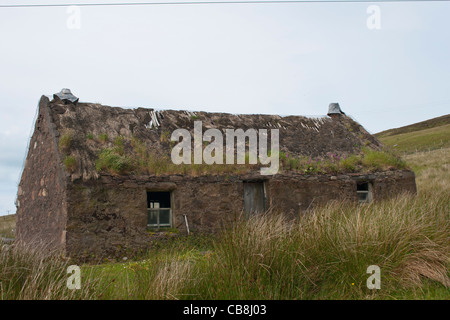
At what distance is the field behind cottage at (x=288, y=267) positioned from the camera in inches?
216

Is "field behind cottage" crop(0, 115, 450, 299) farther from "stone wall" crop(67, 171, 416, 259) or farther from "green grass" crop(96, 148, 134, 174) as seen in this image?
"green grass" crop(96, 148, 134, 174)

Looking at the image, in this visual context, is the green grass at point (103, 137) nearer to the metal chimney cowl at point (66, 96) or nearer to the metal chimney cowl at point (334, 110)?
the metal chimney cowl at point (66, 96)

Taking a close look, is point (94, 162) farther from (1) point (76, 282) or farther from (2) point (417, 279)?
(2) point (417, 279)

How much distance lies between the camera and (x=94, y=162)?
11281 mm

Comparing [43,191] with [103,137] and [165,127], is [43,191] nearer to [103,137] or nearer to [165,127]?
[103,137]

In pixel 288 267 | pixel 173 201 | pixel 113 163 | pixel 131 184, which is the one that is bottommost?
pixel 288 267

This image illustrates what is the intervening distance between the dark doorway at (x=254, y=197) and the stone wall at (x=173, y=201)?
241 millimetres

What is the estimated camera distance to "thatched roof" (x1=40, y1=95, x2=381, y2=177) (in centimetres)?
1184

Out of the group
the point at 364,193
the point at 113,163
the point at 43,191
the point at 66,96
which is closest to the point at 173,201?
the point at 113,163

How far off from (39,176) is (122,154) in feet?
8.57

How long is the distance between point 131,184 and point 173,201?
3.98 ft

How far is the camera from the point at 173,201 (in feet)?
38.6

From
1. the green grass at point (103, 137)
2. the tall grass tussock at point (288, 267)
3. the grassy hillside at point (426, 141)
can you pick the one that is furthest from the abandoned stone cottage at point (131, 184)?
the grassy hillside at point (426, 141)

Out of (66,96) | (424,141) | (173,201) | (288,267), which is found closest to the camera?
(288,267)
